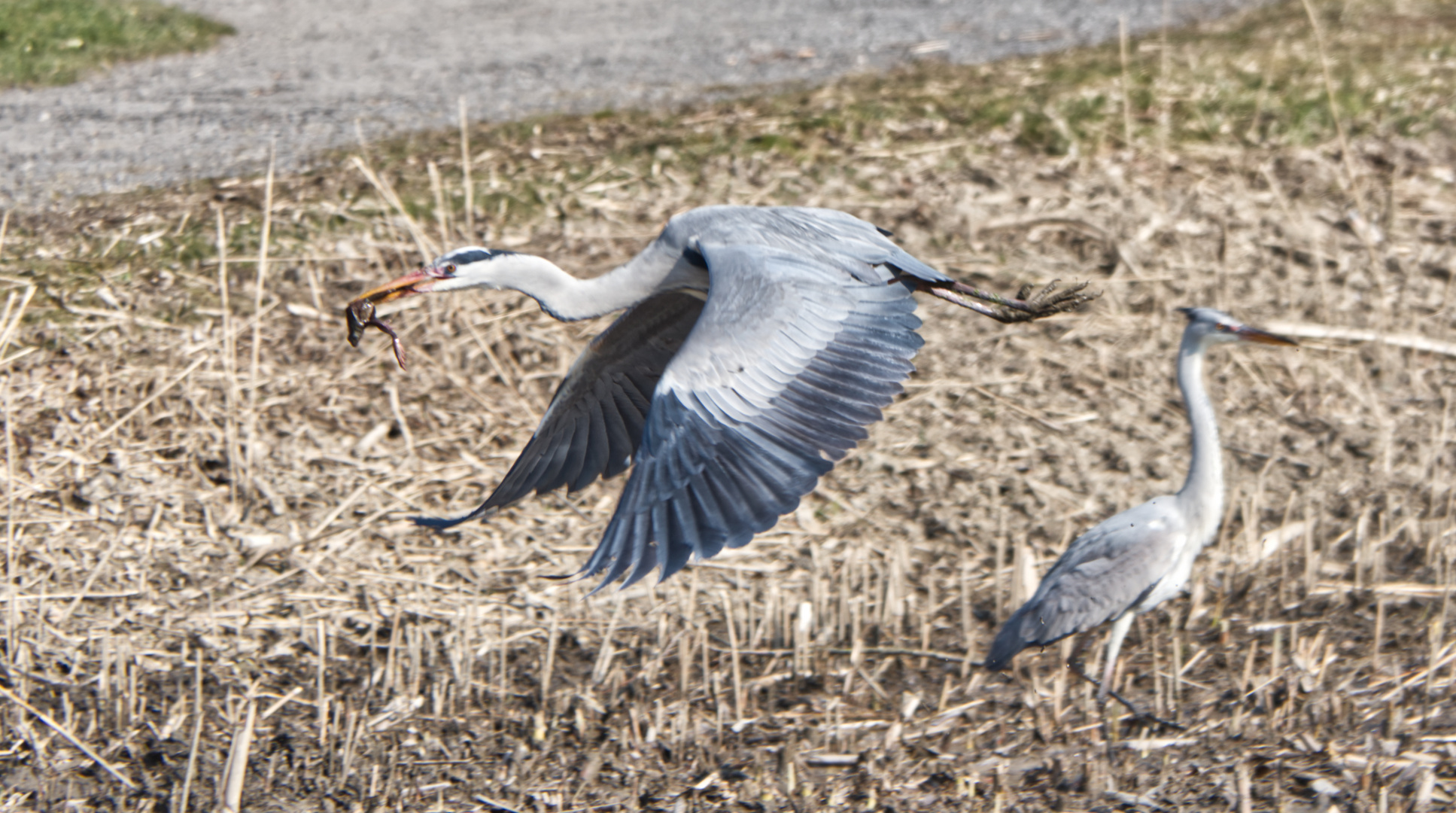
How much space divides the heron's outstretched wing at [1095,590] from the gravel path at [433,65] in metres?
5.48

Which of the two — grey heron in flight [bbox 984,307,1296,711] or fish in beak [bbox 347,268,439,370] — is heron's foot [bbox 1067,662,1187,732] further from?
fish in beak [bbox 347,268,439,370]

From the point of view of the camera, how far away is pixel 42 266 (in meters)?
7.34

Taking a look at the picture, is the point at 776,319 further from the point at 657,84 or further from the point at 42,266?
the point at 657,84

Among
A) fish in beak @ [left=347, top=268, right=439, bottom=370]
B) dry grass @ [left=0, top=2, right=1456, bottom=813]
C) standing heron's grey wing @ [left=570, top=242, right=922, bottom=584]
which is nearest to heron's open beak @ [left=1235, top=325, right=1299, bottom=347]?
dry grass @ [left=0, top=2, right=1456, bottom=813]

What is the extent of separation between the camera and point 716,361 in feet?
14.6

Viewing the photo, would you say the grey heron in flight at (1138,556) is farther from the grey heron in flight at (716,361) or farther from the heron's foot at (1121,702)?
the grey heron in flight at (716,361)

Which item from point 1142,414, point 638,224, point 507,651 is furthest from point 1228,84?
point 507,651

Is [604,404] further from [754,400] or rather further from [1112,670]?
[1112,670]

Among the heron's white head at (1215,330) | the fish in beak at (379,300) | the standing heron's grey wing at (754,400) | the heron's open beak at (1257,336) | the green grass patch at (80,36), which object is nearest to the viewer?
the standing heron's grey wing at (754,400)

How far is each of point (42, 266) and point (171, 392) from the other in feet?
4.13

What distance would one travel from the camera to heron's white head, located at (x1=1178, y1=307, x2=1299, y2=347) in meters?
5.28

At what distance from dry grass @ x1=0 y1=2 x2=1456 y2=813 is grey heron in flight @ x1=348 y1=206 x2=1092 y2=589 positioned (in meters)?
0.85

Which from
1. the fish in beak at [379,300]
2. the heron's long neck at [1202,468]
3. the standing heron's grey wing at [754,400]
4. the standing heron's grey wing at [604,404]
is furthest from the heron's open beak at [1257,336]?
the fish in beak at [379,300]

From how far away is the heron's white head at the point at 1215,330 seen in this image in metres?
5.28
